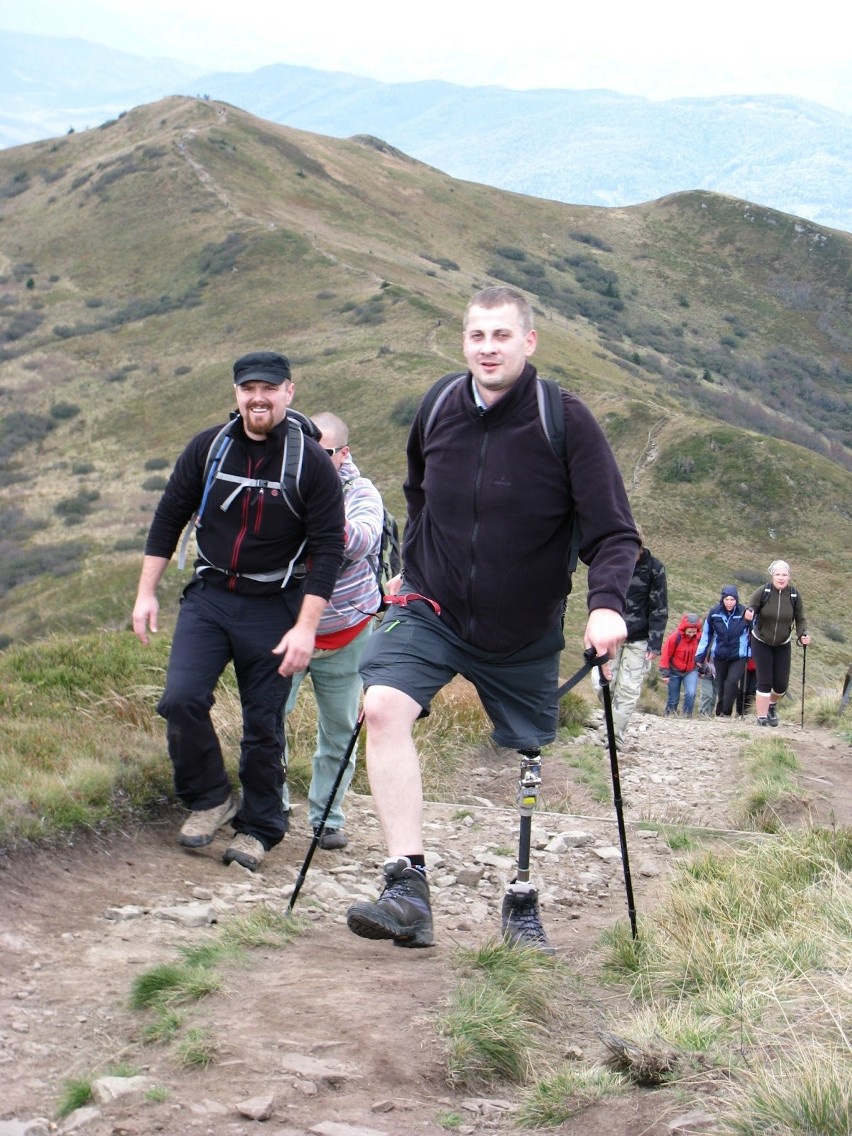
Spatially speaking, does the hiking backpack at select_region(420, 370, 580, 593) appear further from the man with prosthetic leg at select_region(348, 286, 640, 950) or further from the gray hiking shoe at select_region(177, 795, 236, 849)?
the gray hiking shoe at select_region(177, 795, 236, 849)

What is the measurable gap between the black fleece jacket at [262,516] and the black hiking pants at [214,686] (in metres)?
0.10

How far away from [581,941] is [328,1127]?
207cm

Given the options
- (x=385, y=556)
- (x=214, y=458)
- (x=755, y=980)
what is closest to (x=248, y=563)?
(x=214, y=458)

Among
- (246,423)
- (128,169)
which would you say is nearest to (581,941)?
(246,423)

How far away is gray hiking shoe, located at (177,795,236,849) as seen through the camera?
17.3 feet

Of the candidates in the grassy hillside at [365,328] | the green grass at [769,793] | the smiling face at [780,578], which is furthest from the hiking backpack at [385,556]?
the grassy hillside at [365,328]

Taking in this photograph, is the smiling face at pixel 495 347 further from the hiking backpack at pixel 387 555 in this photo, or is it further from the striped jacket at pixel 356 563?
the hiking backpack at pixel 387 555

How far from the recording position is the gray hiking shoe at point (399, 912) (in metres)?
3.93

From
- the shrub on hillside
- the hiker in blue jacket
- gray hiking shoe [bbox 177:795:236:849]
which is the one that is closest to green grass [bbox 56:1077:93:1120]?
gray hiking shoe [bbox 177:795:236:849]

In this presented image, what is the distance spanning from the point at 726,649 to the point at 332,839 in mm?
9723

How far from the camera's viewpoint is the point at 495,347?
4066mm

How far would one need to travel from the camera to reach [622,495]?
4.04 m

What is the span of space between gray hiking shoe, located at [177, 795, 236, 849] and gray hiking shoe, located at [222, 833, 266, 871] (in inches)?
4.1

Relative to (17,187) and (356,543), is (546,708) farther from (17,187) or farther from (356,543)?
(17,187)
